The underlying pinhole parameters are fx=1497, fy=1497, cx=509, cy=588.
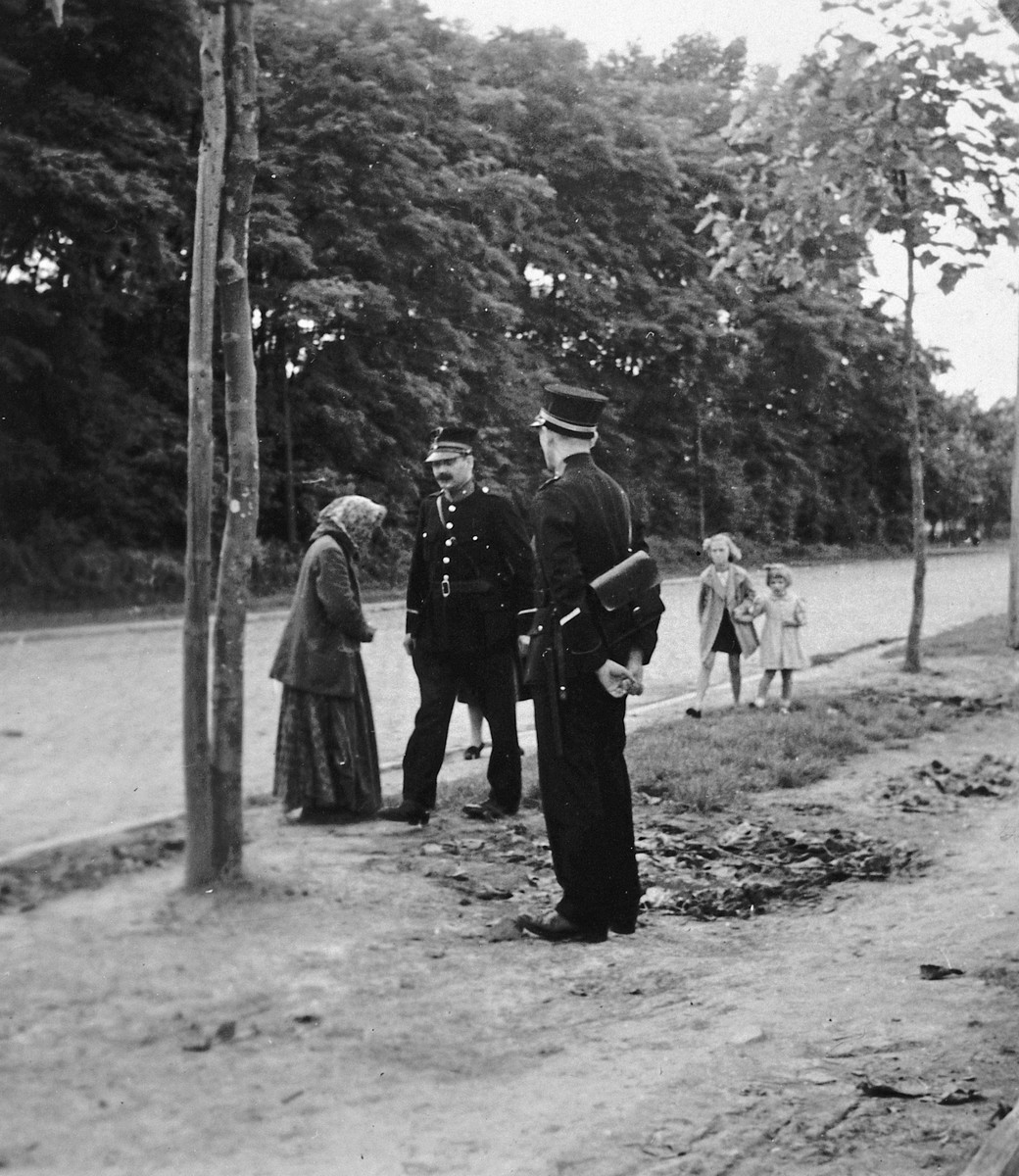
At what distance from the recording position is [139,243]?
53.4 ft

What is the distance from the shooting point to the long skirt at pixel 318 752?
765cm

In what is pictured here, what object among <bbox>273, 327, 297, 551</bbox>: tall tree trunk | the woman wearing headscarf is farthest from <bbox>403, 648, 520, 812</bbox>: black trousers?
<bbox>273, 327, 297, 551</bbox>: tall tree trunk

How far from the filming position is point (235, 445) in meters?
6.27

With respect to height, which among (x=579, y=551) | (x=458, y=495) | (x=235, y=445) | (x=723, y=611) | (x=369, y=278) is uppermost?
(x=369, y=278)

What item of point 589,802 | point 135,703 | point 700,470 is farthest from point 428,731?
point 700,470

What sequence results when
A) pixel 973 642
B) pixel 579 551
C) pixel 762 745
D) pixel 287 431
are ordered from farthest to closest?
pixel 287 431 → pixel 973 642 → pixel 762 745 → pixel 579 551

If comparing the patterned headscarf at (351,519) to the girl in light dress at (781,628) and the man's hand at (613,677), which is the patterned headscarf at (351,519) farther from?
the girl in light dress at (781,628)

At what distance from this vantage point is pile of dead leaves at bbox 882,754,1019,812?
28.8ft

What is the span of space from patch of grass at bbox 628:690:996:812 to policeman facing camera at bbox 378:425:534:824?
1.14 meters

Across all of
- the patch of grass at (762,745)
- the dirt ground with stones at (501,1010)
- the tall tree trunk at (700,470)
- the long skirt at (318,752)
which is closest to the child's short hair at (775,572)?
the patch of grass at (762,745)

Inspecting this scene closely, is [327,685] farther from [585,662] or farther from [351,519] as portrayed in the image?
[585,662]

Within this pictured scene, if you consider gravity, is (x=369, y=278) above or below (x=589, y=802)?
above

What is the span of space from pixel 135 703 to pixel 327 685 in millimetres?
6007

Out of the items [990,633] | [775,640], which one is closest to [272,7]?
[775,640]
